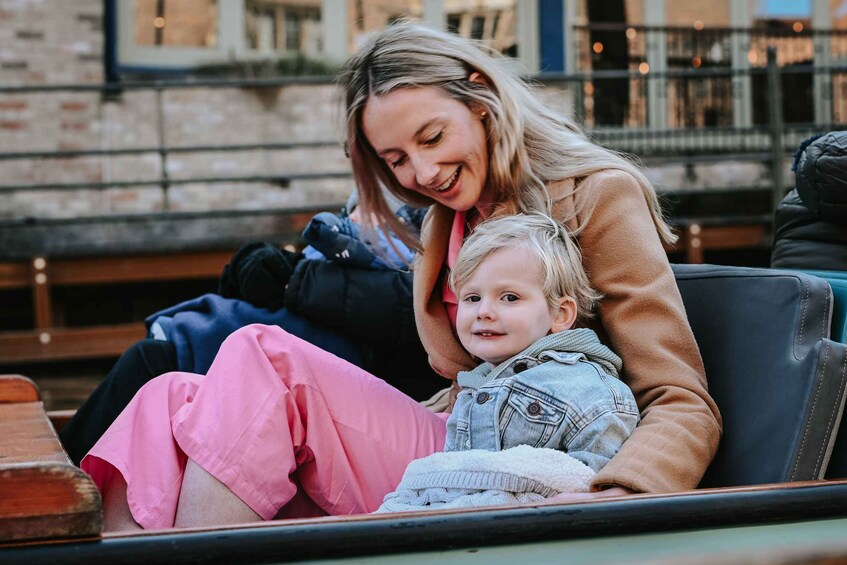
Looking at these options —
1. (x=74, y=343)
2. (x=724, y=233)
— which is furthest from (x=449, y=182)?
(x=724, y=233)

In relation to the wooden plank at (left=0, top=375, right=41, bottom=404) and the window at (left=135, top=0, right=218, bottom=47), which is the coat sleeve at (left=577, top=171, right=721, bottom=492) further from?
→ the window at (left=135, top=0, right=218, bottom=47)

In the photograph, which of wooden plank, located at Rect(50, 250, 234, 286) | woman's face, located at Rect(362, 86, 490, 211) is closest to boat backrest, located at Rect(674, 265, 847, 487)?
woman's face, located at Rect(362, 86, 490, 211)

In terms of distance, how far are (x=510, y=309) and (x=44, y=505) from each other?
891 millimetres

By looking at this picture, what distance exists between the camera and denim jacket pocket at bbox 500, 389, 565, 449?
5.74ft

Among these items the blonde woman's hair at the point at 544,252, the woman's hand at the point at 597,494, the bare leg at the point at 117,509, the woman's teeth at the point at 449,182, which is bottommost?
the bare leg at the point at 117,509

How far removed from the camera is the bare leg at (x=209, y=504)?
1.75 m

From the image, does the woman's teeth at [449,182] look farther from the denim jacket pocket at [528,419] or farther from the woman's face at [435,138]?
the denim jacket pocket at [528,419]

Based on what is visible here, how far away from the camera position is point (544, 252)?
187 cm

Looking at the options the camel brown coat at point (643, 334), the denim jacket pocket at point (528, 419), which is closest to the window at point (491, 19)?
the camel brown coat at point (643, 334)

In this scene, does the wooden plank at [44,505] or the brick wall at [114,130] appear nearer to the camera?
the wooden plank at [44,505]

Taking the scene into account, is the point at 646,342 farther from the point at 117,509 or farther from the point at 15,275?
the point at 15,275

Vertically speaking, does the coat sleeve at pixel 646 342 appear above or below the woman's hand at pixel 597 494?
above

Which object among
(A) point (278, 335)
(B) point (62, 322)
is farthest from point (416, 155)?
(B) point (62, 322)

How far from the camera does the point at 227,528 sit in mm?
1315
